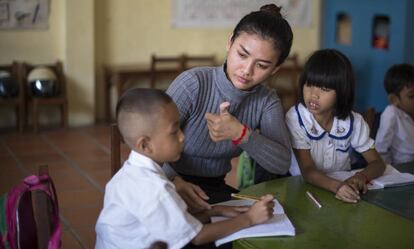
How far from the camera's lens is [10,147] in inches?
192

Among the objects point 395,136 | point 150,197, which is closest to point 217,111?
point 150,197

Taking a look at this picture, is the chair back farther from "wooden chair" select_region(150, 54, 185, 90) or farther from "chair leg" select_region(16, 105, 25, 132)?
"wooden chair" select_region(150, 54, 185, 90)

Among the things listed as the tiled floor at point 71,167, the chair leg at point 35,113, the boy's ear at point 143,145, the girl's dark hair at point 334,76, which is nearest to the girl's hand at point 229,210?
the boy's ear at point 143,145

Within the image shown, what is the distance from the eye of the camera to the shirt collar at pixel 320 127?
2193mm

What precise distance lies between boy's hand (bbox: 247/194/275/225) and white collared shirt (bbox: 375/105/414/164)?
4.81 feet

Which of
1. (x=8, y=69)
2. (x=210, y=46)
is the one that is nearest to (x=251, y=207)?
(x=8, y=69)

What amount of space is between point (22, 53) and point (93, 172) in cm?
171

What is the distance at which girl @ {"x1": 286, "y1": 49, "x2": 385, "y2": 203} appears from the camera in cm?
216

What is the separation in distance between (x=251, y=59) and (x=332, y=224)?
569 millimetres

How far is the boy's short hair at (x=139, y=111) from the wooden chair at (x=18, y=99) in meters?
3.92

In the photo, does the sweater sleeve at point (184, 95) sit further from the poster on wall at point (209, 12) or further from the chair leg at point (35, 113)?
the poster on wall at point (209, 12)

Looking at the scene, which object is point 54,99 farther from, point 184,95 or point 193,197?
point 193,197

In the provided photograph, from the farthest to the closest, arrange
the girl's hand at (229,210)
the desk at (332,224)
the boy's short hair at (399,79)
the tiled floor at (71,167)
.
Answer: the tiled floor at (71,167), the boy's short hair at (399,79), the girl's hand at (229,210), the desk at (332,224)

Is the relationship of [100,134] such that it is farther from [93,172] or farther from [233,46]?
[233,46]
